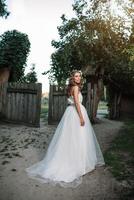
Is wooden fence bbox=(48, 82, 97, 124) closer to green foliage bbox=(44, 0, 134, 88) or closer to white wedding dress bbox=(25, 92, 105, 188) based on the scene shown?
green foliage bbox=(44, 0, 134, 88)

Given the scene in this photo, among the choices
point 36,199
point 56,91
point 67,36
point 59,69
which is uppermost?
point 67,36

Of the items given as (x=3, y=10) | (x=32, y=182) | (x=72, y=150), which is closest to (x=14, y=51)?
(x=3, y=10)

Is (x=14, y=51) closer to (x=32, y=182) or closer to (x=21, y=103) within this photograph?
(x=21, y=103)

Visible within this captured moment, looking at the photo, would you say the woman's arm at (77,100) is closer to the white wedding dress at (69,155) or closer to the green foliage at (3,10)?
the white wedding dress at (69,155)

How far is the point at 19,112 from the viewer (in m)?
14.0

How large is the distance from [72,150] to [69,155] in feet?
0.41

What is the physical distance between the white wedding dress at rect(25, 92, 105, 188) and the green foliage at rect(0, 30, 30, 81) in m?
10.7

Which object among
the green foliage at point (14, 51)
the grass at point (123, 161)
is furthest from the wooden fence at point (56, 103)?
the grass at point (123, 161)

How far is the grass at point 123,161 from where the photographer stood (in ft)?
19.1

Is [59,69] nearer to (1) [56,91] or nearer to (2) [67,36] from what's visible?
(2) [67,36]

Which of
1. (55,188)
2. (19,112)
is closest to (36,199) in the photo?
(55,188)

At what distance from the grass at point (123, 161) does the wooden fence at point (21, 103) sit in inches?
181

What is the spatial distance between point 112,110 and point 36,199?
57.7ft

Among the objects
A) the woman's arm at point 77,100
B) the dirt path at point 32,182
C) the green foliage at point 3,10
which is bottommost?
the dirt path at point 32,182
